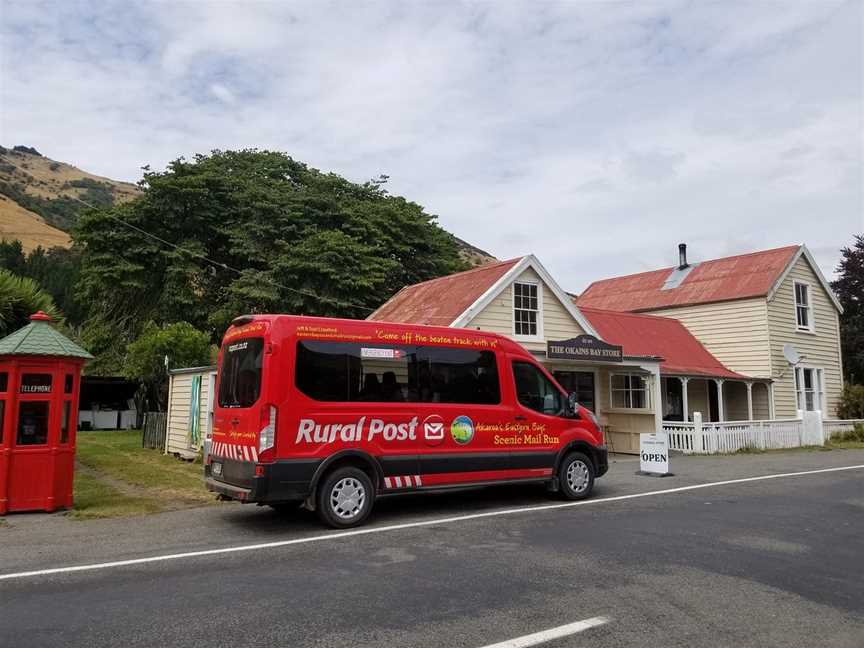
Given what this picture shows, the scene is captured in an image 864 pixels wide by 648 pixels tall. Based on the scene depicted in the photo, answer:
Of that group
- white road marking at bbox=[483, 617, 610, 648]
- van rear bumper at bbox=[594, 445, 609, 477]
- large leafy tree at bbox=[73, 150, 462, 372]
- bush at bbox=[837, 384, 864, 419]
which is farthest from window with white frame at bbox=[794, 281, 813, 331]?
white road marking at bbox=[483, 617, 610, 648]

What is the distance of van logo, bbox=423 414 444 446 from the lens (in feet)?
29.2

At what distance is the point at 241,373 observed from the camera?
836 centimetres

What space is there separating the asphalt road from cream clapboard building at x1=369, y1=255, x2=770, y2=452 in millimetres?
7843

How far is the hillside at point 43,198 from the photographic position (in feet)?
268

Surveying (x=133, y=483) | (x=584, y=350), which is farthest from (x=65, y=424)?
(x=584, y=350)

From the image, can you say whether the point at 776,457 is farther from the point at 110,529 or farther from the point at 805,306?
the point at 110,529

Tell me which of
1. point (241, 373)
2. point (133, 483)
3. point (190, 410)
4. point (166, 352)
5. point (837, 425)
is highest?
point (166, 352)

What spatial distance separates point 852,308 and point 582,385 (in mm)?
26927

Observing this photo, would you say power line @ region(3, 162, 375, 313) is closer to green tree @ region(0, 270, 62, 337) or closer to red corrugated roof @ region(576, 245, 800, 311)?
red corrugated roof @ region(576, 245, 800, 311)

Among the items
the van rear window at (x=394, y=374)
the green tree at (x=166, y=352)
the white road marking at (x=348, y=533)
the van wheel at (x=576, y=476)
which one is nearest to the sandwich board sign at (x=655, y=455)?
the white road marking at (x=348, y=533)

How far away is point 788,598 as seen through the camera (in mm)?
5266

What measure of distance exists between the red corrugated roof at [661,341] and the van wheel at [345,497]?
1404cm

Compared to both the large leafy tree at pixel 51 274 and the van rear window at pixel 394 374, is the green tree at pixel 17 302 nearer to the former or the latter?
the van rear window at pixel 394 374

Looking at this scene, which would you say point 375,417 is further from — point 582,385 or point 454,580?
point 582,385
